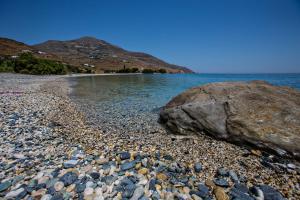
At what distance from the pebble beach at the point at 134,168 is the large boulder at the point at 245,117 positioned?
37 cm

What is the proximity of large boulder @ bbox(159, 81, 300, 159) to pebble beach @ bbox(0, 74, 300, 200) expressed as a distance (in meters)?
0.37

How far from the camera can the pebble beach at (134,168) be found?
2.90m

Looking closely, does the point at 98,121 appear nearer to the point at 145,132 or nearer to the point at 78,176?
the point at 145,132

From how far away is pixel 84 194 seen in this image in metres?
2.78

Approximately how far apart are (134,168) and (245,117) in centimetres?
406

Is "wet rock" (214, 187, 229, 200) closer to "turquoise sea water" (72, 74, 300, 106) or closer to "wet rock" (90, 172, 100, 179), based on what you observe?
"wet rock" (90, 172, 100, 179)

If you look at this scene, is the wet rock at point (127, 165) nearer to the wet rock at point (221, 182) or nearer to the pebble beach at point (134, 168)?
the pebble beach at point (134, 168)

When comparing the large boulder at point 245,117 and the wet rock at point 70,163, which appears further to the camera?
the large boulder at point 245,117

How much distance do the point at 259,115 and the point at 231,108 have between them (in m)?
0.87

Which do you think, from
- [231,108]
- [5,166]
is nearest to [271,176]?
[231,108]

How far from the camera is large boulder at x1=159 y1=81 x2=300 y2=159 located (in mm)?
4387

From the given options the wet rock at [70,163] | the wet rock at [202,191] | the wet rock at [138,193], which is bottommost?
the wet rock at [202,191]

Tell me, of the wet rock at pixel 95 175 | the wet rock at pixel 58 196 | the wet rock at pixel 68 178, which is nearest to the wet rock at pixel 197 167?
the wet rock at pixel 95 175

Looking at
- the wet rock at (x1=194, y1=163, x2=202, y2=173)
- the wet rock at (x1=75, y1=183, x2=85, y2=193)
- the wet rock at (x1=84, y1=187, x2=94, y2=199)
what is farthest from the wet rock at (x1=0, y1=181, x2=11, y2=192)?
the wet rock at (x1=194, y1=163, x2=202, y2=173)
